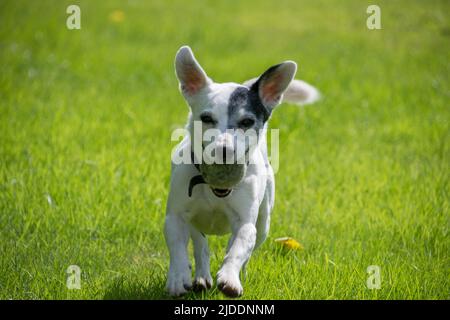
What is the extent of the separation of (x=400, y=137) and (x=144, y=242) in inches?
169

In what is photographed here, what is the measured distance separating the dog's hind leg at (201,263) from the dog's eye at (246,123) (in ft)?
2.80

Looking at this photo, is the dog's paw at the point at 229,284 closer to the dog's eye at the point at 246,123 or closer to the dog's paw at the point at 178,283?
the dog's paw at the point at 178,283

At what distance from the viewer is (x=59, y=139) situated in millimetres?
7488

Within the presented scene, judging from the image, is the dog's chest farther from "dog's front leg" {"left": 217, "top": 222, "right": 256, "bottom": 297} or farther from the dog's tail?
the dog's tail

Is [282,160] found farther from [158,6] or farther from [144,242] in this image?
[158,6]

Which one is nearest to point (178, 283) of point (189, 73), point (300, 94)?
point (189, 73)

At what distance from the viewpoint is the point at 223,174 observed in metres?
4.16

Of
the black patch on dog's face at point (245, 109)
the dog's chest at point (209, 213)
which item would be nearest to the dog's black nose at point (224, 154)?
the black patch on dog's face at point (245, 109)

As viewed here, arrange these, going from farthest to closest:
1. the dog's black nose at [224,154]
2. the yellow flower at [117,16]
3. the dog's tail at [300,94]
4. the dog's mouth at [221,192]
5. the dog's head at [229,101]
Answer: the yellow flower at [117,16], the dog's tail at [300,94], the dog's mouth at [221,192], the dog's head at [229,101], the dog's black nose at [224,154]

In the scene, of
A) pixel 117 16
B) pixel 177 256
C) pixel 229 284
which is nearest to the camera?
pixel 229 284

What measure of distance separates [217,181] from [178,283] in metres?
0.60

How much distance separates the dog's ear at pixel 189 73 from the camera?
14.6ft

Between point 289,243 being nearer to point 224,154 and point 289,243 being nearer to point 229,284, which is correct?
point 229,284
